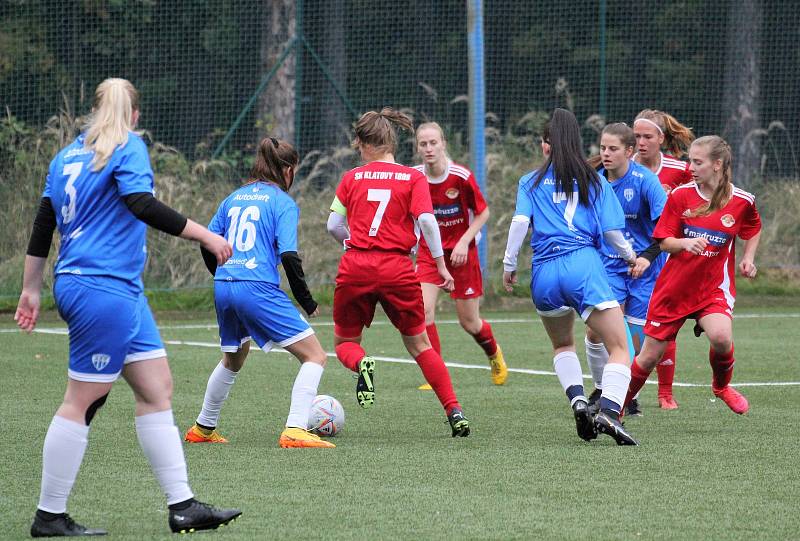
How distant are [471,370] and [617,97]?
13031 millimetres

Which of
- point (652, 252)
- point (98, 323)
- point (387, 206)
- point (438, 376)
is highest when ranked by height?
point (98, 323)

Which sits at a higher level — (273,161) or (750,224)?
(273,161)

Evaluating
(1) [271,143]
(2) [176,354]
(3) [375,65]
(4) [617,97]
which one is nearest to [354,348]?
(1) [271,143]

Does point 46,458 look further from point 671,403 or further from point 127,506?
point 671,403

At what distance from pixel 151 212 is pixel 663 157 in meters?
5.00

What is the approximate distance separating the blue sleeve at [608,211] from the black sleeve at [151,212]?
2.98 m

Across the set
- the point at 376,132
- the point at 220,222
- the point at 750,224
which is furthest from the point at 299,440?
the point at 750,224

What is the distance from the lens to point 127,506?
530 cm

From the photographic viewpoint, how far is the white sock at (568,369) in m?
7.20

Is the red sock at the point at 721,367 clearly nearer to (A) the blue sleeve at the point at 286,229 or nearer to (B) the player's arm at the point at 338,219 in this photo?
(B) the player's arm at the point at 338,219

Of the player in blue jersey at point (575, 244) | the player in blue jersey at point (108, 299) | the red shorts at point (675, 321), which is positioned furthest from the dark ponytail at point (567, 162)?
the player in blue jersey at point (108, 299)

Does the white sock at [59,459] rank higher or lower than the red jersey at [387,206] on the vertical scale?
lower

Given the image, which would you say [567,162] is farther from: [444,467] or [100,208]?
[100,208]

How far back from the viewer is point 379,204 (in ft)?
23.7
